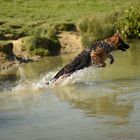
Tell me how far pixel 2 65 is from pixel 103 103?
10215mm

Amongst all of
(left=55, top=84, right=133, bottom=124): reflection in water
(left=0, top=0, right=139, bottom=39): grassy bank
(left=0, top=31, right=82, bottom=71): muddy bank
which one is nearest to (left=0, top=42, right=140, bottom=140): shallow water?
(left=55, top=84, right=133, bottom=124): reflection in water

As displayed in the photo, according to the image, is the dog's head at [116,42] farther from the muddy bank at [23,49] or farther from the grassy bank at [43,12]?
the grassy bank at [43,12]

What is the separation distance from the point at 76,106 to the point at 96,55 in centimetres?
351

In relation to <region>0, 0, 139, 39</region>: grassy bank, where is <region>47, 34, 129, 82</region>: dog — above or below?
above

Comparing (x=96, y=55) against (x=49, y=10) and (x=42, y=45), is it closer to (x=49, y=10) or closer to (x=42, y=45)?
(x=42, y=45)

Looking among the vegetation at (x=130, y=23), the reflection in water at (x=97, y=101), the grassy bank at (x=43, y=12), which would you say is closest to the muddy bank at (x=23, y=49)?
the grassy bank at (x=43, y=12)

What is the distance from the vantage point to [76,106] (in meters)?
10.4

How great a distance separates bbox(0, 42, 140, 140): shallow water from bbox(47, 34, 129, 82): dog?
0.22 metres

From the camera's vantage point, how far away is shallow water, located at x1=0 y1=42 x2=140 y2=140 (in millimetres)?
8070

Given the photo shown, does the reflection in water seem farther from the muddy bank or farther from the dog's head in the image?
the muddy bank

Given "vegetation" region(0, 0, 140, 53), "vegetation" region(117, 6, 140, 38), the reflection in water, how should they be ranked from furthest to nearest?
"vegetation" region(117, 6, 140, 38) → "vegetation" region(0, 0, 140, 53) → the reflection in water

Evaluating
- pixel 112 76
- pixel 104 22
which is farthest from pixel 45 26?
pixel 112 76

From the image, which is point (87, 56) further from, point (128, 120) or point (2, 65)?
point (2, 65)

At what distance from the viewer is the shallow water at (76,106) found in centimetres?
807
